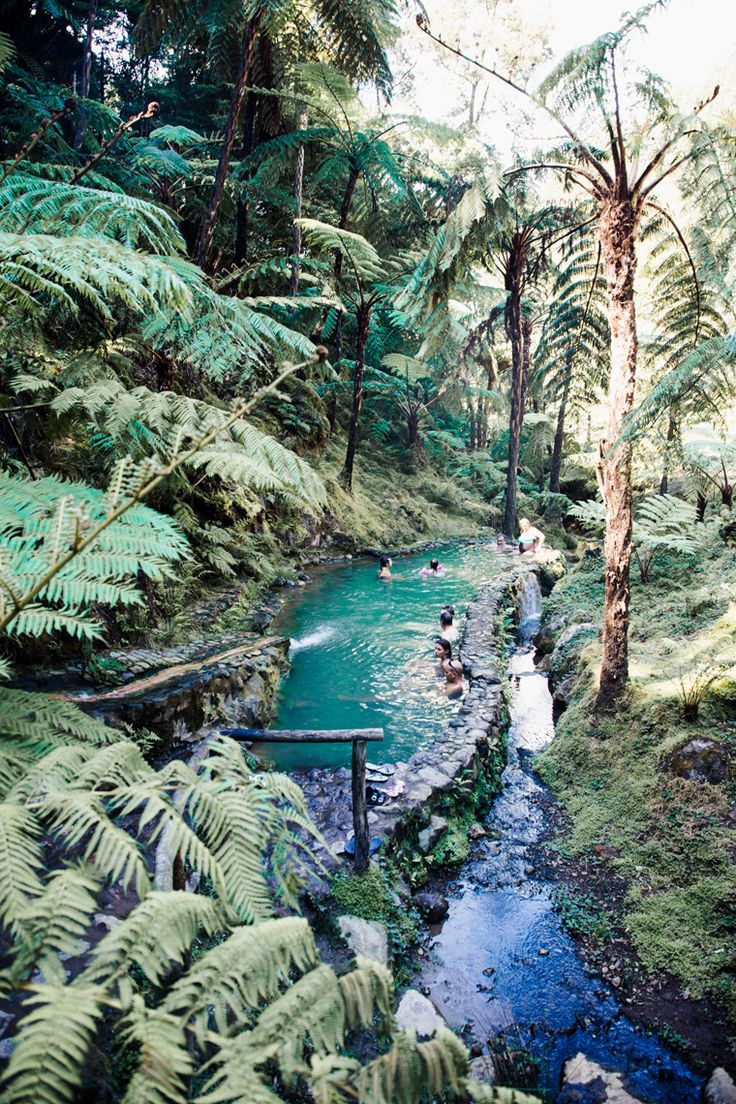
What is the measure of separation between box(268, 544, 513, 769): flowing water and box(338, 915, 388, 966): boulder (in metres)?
1.70

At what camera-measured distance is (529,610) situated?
397 inches

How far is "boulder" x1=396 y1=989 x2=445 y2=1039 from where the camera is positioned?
2.35 meters

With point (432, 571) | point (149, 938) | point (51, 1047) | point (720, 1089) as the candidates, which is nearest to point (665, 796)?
point (720, 1089)

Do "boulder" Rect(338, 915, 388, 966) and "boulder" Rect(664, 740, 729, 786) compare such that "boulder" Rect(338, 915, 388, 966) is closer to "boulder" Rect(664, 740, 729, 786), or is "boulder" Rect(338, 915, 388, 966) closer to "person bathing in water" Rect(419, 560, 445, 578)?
"boulder" Rect(664, 740, 729, 786)

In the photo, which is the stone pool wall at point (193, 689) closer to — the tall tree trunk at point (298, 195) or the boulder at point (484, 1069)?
the boulder at point (484, 1069)

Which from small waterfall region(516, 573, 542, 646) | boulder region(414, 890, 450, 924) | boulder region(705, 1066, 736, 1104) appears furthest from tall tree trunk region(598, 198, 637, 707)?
small waterfall region(516, 573, 542, 646)

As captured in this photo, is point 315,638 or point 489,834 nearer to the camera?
point 489,834

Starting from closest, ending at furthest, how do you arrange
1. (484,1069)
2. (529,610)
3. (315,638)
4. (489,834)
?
1. (484,1069)
2. (489,834)
3. (315,638)
4. (529,610)

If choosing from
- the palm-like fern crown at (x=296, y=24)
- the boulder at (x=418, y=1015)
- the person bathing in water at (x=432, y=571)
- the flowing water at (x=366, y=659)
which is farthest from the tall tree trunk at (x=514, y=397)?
the boulder at (x=418, y=1015)

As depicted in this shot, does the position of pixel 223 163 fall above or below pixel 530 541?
above

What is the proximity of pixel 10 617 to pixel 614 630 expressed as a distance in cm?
421

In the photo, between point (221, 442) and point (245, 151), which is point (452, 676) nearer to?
point (221, 442)

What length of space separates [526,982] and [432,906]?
0.60m

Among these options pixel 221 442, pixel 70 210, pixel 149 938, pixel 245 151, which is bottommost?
pixel 149 938
